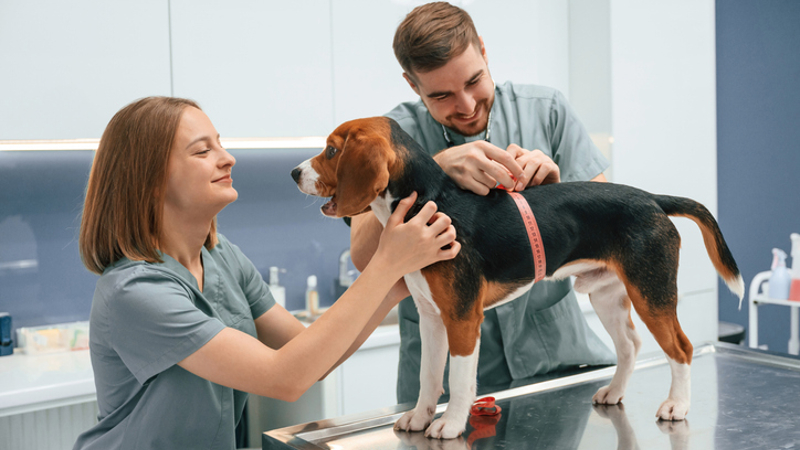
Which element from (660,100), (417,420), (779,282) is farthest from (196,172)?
(779,282)

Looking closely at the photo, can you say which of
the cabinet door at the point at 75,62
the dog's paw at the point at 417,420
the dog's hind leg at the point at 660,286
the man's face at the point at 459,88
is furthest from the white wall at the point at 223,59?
the dog's hind leg at the point at 660,286

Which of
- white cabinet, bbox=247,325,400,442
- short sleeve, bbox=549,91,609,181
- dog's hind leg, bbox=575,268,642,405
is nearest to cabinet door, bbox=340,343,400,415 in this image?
white cabinet, bbox=247,325,400,442

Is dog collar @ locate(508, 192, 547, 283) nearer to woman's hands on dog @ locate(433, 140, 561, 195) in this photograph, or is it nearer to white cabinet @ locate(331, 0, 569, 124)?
woman's hands on dog @ locate(433, 140, 561, 195)

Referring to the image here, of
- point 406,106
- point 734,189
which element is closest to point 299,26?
point 406,106

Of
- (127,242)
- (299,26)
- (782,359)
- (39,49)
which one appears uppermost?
(299,26)

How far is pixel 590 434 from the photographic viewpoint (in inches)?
38.8

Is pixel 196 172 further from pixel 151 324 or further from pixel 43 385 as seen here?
pixel 43 385

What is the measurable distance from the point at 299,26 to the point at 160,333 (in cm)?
180

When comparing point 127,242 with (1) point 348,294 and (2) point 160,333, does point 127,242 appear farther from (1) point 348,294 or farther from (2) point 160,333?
(1) point 348,294

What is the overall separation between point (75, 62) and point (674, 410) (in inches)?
A: 80.4

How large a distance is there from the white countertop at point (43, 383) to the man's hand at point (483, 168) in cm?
150

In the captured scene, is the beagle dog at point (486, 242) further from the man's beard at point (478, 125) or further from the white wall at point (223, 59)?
the white wall at point (223, 59)

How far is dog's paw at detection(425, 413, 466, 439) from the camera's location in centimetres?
94

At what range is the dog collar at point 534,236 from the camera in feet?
3.12
